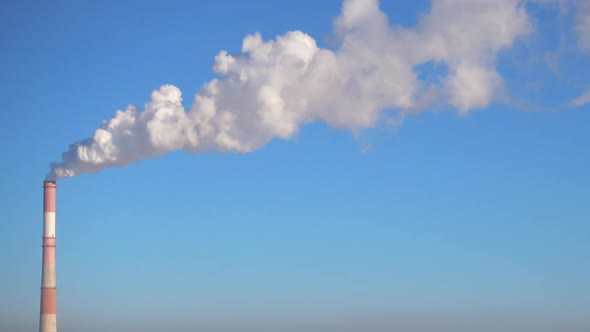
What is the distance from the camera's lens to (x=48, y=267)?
5141cm

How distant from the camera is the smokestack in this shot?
167 ft

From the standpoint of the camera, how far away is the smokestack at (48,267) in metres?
50.9

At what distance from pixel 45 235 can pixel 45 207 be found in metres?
1.82

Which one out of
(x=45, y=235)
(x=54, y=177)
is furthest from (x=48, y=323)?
(x=54, y=177)

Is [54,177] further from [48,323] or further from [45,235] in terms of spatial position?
[48,323]

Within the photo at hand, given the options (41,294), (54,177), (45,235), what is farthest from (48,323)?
(54,177)

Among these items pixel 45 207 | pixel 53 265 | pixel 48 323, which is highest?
pixel 45 207

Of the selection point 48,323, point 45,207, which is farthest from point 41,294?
point 45,207

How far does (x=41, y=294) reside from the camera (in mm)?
51438

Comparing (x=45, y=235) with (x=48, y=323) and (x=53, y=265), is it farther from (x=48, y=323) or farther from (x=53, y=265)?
(x=48, y=323)

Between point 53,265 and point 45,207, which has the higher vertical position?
point 45,207

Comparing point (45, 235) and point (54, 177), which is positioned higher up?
point (54, 177)

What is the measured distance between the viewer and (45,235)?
51.7m

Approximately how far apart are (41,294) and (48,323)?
1.95 m
